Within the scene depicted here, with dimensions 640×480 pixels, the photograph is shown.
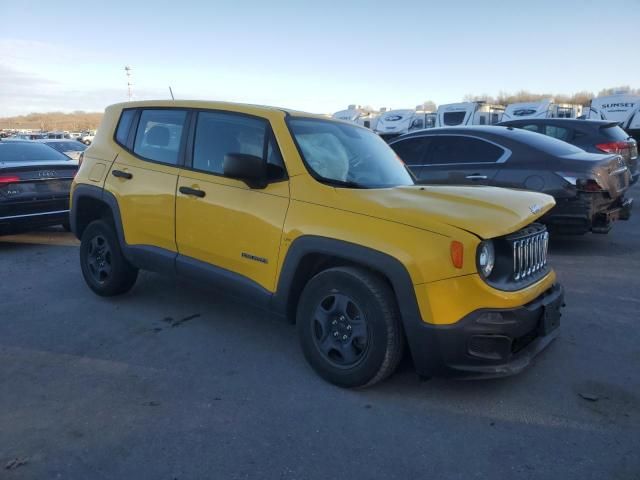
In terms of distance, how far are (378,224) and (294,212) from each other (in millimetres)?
651

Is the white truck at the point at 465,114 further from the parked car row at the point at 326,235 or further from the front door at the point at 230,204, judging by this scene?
the front door at the point at 230,204

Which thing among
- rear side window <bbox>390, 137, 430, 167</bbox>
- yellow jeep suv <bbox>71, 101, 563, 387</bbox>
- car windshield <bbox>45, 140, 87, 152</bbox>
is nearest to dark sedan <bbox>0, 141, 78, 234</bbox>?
yellow jeep suv <bbox>71, 101, 563, 387</bbox>

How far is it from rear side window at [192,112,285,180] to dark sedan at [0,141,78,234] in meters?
4.15

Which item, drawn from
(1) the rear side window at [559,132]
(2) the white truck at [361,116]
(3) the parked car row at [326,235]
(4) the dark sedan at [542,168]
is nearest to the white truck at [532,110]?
(2) the white truck at [361,116]

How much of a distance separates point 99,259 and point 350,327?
3002 millimetres

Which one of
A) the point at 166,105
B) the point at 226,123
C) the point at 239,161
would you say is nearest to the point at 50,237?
the point at 166,105

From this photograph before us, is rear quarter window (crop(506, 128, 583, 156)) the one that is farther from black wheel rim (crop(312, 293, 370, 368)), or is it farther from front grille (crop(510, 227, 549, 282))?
black wheel rim (crop(312, 293, 370, 368))

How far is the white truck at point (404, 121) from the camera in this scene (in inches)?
1052

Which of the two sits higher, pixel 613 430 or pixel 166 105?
pixel 166 105

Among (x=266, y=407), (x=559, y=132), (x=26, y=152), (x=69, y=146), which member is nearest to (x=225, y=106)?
(x=266, y=407)

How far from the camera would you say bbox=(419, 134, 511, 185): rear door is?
6848 mm

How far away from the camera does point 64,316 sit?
4.74 m

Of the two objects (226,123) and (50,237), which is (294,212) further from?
(50,237)

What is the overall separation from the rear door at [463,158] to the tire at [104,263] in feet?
12.8
